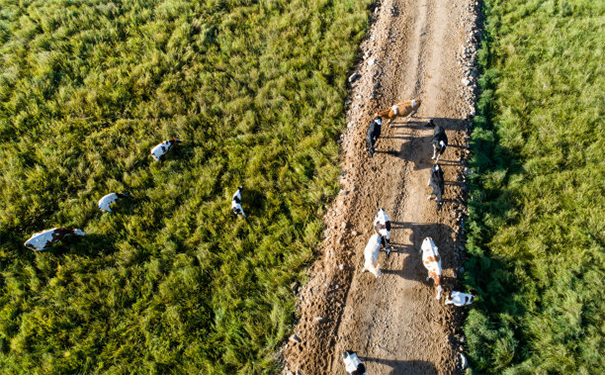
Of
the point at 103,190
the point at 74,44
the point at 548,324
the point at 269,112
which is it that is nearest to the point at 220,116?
the point at 269,112

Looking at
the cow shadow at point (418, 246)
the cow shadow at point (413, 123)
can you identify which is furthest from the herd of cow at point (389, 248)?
the cow shadow at point (413, 123)

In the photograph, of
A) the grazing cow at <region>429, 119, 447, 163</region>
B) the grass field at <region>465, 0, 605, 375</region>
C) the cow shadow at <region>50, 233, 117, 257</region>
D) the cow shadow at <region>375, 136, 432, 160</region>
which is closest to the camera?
the grass field at <region>465, 0, 605, 375</region>

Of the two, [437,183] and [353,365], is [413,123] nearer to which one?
[437,183]

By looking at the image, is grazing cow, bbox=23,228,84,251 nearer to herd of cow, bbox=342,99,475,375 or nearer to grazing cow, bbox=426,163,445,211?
herd of cow, bbox=342,99,475,375

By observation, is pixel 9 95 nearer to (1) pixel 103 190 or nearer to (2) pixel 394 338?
(1) pixel 103 190

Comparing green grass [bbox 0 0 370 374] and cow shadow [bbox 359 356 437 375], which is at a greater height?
green grass [bbox 0 0 370 374]

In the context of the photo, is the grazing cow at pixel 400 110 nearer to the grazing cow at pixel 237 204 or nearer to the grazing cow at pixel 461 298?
the grazing cow at pixel 237 204

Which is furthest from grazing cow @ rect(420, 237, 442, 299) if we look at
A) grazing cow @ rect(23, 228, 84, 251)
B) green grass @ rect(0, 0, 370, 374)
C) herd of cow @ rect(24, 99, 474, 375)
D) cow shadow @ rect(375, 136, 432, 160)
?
grazing cow @ rect(23, 228, 84, 251)
